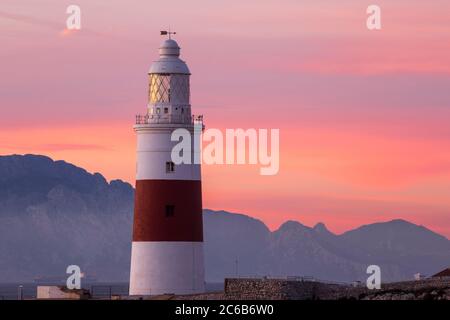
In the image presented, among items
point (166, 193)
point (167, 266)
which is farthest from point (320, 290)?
point (166, 193)

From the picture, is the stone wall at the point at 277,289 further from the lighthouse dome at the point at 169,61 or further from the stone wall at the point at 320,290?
the lighthouse dome at the point at 169,61

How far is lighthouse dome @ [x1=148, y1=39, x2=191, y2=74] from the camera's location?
85.0 metres

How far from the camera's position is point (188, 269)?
85188 mm

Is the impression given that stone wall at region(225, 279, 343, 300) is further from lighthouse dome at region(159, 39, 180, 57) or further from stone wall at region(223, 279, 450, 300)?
lighthouse dome at region(159, 39, 180, 57)

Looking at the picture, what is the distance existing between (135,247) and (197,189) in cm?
439

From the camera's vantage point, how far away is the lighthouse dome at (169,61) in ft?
279

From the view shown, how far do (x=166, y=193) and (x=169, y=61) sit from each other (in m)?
6.80

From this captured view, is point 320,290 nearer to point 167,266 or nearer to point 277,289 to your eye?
point 277,289

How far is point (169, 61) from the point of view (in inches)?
3356

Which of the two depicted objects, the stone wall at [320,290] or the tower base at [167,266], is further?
the tower base at [167,266]

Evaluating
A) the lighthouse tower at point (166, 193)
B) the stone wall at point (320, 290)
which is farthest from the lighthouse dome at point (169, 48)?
the stone wall at point (320, 290)

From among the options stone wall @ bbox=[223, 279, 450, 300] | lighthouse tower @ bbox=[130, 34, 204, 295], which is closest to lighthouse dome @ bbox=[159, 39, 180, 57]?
lighthouse tower @ bbox=[130, 34, 204, 295]
